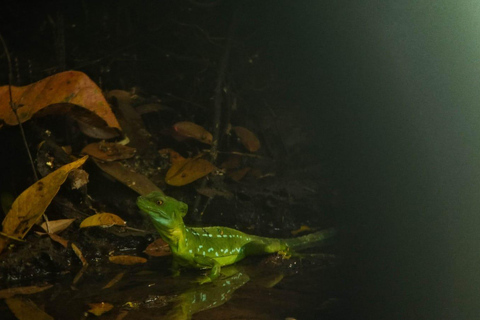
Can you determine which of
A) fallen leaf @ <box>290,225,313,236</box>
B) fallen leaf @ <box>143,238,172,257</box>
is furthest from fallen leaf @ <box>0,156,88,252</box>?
fallen leaf @ <box>290,225,313,236</box>

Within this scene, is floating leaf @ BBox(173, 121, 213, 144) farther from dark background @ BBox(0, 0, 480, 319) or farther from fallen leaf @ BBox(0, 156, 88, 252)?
fallen leaf @ BBox(0, 156, 88, 252)

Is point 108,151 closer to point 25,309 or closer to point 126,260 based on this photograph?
point 126,260

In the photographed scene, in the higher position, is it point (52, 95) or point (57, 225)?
point (52, 95)

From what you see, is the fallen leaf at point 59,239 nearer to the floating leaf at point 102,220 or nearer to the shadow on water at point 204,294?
the floating leaf at point 102,220

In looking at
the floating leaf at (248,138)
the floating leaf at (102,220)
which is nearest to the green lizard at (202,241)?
the floating leaf at (102,220)

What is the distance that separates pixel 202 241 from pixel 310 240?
64 cm

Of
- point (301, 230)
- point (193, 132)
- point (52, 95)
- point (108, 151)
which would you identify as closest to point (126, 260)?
point (108, 151)

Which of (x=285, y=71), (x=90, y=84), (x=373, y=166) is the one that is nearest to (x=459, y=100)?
(x=373, y=166)

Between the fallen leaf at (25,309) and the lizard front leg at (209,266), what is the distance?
26.1 inches

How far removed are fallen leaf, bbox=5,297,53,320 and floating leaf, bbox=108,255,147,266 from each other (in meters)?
0.61

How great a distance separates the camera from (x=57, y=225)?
242cm

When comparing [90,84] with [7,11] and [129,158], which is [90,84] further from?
[7,11]

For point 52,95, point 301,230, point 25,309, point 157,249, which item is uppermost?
point 52,95

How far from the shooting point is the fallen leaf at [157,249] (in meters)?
2.55
